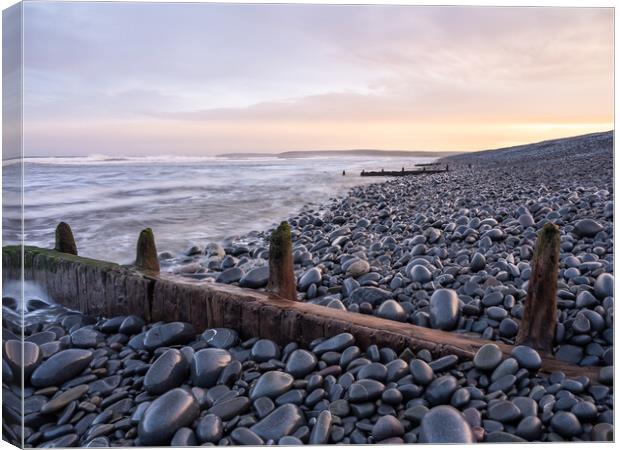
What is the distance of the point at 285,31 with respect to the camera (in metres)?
3.06

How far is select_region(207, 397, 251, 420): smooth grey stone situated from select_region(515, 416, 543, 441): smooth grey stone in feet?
3.86

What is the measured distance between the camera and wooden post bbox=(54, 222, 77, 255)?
3607mm

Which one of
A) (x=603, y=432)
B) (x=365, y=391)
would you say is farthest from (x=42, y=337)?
(x=603, y=432)

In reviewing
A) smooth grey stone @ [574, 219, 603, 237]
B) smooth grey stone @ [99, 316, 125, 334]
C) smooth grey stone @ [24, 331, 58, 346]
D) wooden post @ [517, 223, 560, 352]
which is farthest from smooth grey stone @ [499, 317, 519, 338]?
smooth grey stone @ [24, 331, 58, 346]

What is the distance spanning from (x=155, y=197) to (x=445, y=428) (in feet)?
20.6

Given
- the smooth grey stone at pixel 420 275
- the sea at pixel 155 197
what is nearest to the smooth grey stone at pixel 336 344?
the smooth grey stone at pixel 420 275

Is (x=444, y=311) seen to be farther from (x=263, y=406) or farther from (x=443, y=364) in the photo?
(x=263, y=406)

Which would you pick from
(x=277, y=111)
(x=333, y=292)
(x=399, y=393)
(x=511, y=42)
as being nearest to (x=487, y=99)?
(x=511, y=42)

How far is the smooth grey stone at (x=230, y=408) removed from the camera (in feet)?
7.38

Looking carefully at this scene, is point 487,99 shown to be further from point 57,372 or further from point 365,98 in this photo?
point 57,372

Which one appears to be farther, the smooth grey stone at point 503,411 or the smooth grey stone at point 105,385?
the smooth grey stone at point 105,385

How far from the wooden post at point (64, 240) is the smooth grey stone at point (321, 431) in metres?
2.42

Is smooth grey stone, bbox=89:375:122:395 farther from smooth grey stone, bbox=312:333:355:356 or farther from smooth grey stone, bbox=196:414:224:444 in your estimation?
smooth grey stone, bbox=312:333:355:356

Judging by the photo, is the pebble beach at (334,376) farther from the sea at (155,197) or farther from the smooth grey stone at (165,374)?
the sea at (155,197)
